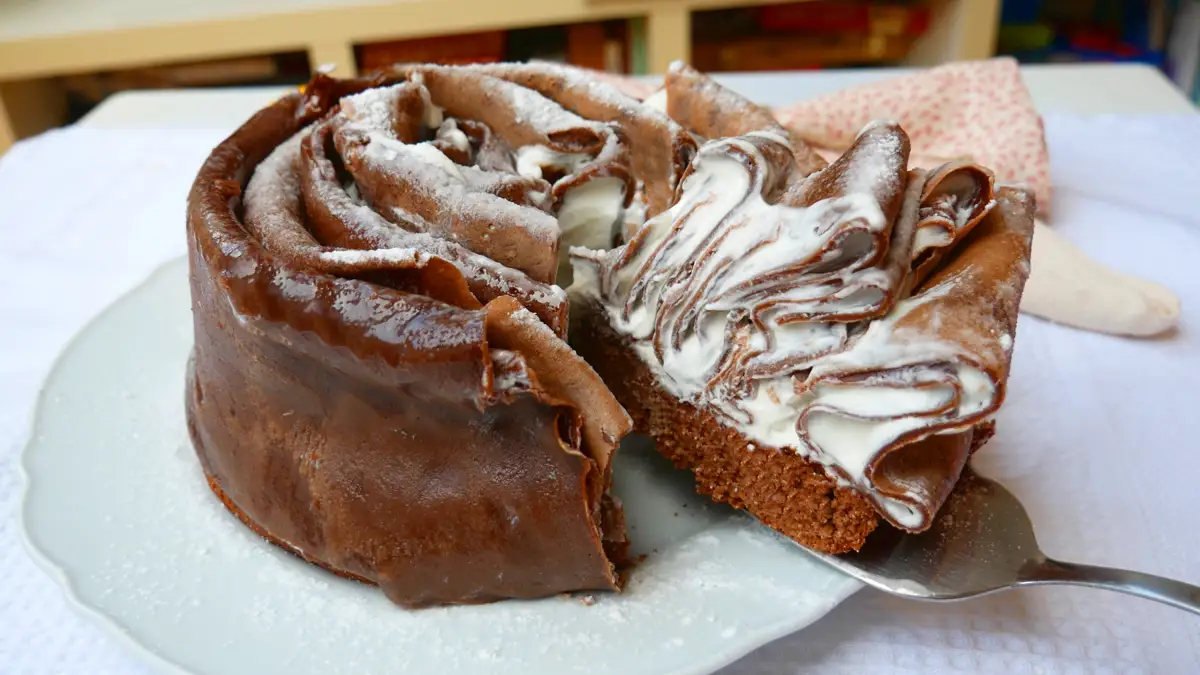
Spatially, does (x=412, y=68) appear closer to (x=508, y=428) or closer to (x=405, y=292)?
(x=405, y=292)

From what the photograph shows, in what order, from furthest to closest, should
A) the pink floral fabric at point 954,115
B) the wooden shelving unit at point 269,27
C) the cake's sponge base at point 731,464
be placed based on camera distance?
the wooden shelving unit at point 269,27 < the pink floral fabric at point 954,115 < the cake's sponge base at point 731,464

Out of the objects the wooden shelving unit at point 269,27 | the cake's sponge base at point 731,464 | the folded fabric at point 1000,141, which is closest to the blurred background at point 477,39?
the wooden shelving unit at point 269,27

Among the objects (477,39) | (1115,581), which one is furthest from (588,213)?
(477,39)

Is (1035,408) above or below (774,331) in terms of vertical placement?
below

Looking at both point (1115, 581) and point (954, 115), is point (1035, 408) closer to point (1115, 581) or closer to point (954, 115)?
point (1115, 581)

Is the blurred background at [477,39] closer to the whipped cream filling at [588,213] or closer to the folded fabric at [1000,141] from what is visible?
the folded fabric at [1000,141]

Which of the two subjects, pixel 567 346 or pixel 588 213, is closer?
pixel 567 346

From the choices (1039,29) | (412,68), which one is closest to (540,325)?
(412,68)

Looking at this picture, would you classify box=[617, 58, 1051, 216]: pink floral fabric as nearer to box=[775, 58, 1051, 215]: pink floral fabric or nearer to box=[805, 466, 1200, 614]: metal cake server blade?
box=[775, 58, 1051, 215]: pink floral fabric
